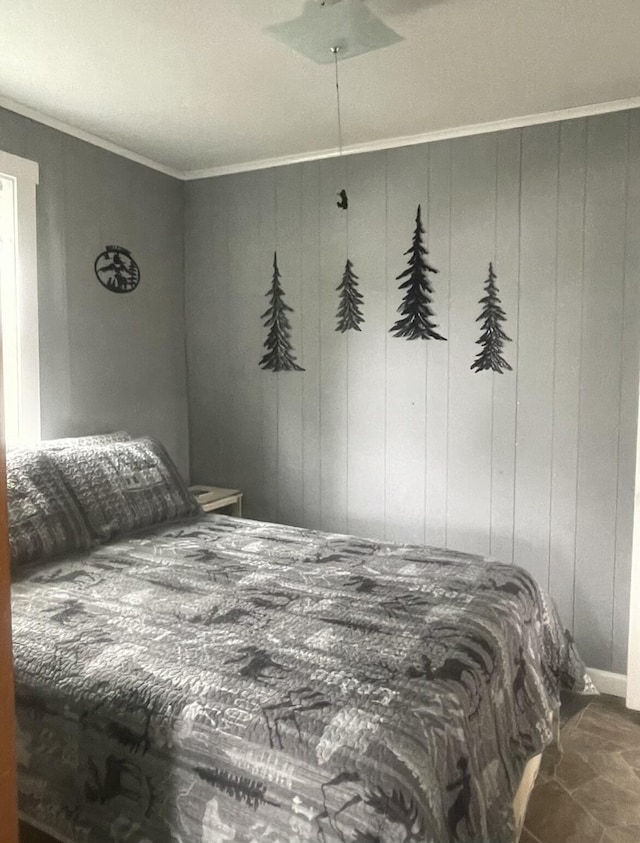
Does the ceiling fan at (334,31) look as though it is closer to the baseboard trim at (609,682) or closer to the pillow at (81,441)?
the pillow at (81,441)

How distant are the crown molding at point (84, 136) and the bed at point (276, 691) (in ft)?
4.90

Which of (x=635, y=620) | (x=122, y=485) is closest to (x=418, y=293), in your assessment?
(x=122, y=485)

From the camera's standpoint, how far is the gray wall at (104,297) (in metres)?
2.81

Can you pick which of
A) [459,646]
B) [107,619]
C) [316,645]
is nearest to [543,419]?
[459,646]

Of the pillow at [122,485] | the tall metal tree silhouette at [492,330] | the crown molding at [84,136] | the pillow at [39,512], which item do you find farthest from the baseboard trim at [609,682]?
the crown molding at [84,136]

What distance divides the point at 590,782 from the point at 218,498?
2.02m

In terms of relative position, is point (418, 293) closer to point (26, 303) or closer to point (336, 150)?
point (336, 150)

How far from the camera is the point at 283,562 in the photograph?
7.28ft

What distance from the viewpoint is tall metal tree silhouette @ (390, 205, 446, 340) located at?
2955 millimetres

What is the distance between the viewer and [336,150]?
3105 mm

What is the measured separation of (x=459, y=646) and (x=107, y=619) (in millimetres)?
934

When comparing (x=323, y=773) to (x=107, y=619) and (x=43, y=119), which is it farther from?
(x=43, y=119)

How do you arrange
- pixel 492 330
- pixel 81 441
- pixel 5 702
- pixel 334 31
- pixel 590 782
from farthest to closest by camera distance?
pixel 492 330 < pixel 81 441 < pixel 590 782 < pixel 334 31 < pixel 5 702

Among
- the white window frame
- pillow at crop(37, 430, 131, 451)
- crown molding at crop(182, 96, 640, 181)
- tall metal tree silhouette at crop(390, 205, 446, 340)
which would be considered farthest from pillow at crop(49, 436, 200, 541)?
crown molding at crop(182, 96, 640, 181)
